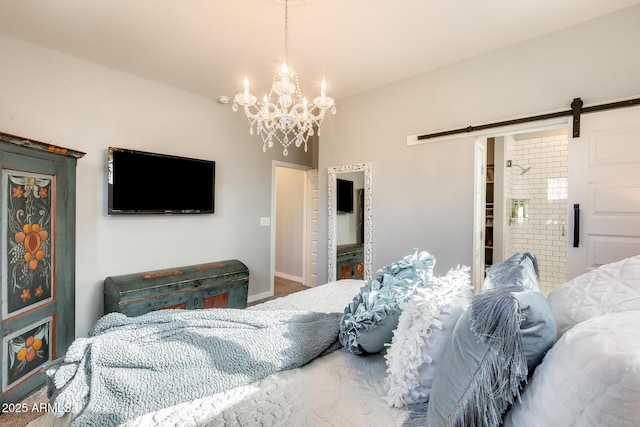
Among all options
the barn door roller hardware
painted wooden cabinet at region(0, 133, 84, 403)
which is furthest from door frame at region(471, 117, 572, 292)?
painted wooden cabinet at region(0, 133, 84, 403)

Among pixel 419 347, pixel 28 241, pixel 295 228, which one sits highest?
pixel 28 241

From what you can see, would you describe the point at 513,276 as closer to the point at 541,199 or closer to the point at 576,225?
the point at 576,225

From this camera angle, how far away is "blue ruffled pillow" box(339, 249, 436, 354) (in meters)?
1.18

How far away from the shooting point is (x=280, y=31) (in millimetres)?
2279

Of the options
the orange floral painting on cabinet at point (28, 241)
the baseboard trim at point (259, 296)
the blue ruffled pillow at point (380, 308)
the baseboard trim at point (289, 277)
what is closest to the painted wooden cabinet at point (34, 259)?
the orange floral painting on cabinet at point (28, 241)

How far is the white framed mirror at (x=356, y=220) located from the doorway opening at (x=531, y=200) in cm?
192

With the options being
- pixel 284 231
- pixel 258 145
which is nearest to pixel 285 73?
pixel 258 145

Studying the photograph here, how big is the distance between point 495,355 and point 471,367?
0.08 metres

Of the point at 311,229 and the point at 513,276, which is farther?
the point at 311,229

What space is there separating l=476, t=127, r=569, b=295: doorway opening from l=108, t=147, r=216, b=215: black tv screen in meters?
3.92

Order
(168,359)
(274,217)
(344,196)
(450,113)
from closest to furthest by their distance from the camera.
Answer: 1. (168,359)
2. (450,113)
3. (344,196)
4. (274,217)

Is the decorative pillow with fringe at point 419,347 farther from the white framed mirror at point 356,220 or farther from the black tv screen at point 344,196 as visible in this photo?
the black tv screen at point 344,196

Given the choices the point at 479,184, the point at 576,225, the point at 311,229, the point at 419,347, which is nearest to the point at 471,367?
the point at 419,347

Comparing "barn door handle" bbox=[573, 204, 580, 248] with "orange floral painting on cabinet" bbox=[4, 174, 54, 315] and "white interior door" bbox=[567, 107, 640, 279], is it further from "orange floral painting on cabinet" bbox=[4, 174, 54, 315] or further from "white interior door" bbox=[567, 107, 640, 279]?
"orange floral painting on cabinet" bbox=[4, 174, 54, 315]
